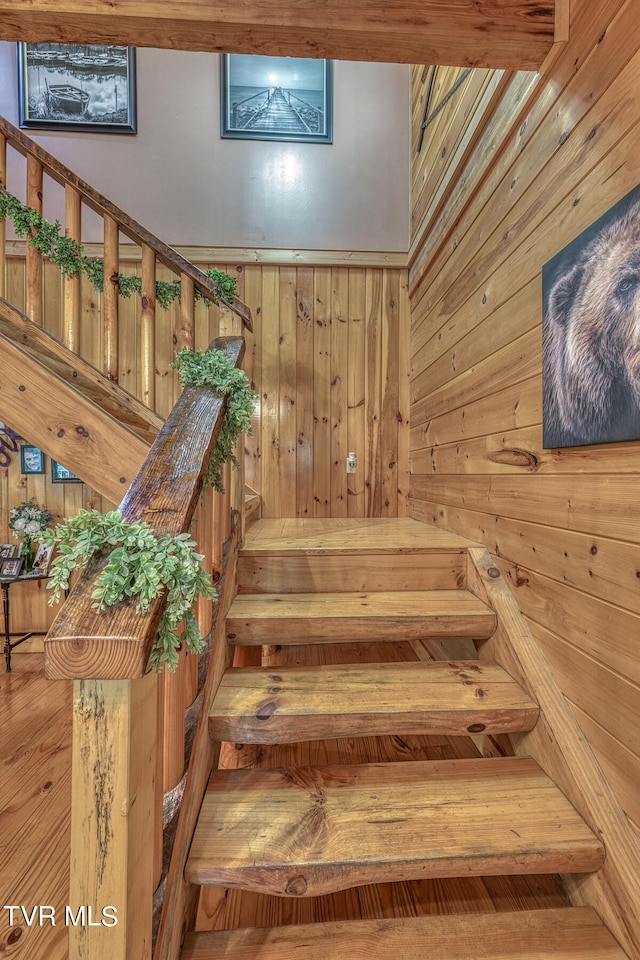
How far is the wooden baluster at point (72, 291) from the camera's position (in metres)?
1.79

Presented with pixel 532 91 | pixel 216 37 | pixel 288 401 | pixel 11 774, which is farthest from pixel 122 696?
pixel 288 401

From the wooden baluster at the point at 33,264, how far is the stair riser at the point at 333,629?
152cm

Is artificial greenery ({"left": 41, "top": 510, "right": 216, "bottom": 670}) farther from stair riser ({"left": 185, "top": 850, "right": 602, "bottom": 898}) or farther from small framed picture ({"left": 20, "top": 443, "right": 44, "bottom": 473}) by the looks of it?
Result: small framed picture ({"left": 20, "top": 443, "right": 44, "bottom": 473})

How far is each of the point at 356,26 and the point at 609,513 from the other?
163 centimetres

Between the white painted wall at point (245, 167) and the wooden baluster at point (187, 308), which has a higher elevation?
the white painted wall at point (245, 167)

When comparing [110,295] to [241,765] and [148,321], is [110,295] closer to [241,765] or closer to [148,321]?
[148,321]

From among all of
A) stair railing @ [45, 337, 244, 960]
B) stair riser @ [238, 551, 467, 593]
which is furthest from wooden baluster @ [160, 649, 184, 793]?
stair riser @ [238, 551, 467, 593]

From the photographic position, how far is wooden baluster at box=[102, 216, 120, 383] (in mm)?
1812

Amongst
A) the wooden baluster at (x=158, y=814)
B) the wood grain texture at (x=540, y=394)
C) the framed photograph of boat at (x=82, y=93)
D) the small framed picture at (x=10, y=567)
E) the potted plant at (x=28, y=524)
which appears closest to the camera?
the wooden baluster at (x=158, y=814)

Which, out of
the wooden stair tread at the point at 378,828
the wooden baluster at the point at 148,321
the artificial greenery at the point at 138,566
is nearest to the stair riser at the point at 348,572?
the wooden stair tread at the point at 378,828

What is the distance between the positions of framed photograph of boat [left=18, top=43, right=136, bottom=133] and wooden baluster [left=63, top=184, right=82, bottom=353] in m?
1.90

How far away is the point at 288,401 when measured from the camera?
3.23 m

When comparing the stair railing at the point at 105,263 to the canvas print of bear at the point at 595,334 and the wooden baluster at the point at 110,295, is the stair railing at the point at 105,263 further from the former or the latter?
the canvas print of bear at the point at 595,334

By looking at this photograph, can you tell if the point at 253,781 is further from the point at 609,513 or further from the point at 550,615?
the point at 609,513
